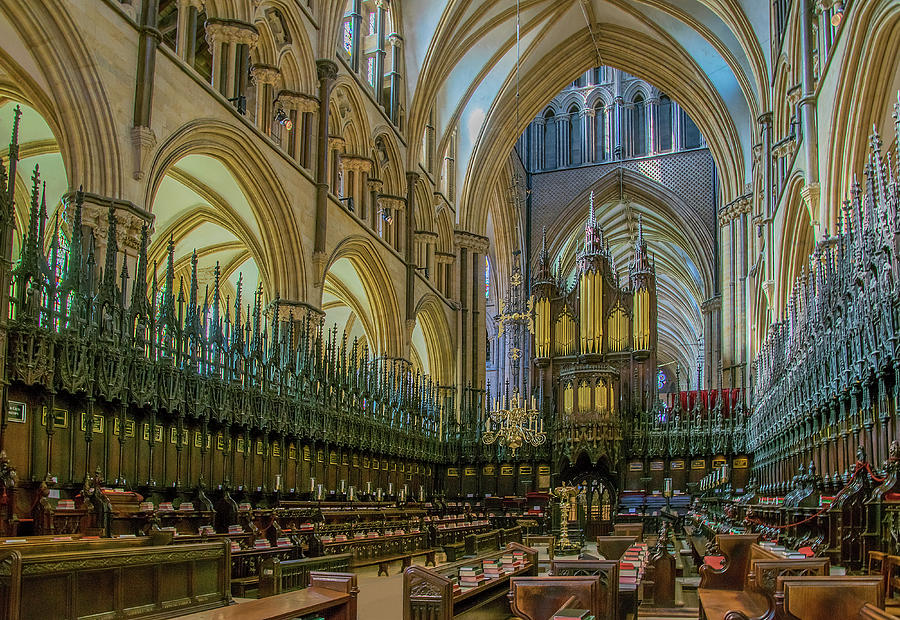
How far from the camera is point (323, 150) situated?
861 inches

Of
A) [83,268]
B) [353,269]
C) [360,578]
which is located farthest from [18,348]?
[353,269]

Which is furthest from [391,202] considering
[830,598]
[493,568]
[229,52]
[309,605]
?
[830,598]

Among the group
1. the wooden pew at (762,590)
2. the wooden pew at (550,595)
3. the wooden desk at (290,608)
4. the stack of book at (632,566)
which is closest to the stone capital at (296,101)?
the stack of book at (632,566)

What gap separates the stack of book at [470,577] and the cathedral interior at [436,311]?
0.07 m

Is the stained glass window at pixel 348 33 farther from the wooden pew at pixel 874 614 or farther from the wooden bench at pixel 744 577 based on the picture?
the wooden pew at pixel 874 614

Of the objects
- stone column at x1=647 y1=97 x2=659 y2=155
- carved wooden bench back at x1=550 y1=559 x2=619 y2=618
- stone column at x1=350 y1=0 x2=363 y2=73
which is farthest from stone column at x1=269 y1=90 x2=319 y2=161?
stone column at x1=647 y1=97 x2=659 y2=155

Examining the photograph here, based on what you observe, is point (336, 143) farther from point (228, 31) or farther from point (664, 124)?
point (664, 124)

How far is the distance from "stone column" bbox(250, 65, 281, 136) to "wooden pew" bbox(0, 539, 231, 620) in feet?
44.4

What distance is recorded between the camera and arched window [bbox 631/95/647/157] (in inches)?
1575

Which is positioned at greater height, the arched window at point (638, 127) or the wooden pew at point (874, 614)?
A: the arched window at point (638, 127)

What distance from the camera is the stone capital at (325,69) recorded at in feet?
71.2

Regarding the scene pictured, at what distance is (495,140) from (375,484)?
15.5 meters

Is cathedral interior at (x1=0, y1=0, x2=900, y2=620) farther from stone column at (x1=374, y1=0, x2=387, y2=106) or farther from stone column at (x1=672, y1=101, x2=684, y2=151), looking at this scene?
stone column at (x1=374, y1=0, x2=387, y2=106)

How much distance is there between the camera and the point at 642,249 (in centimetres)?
3397
